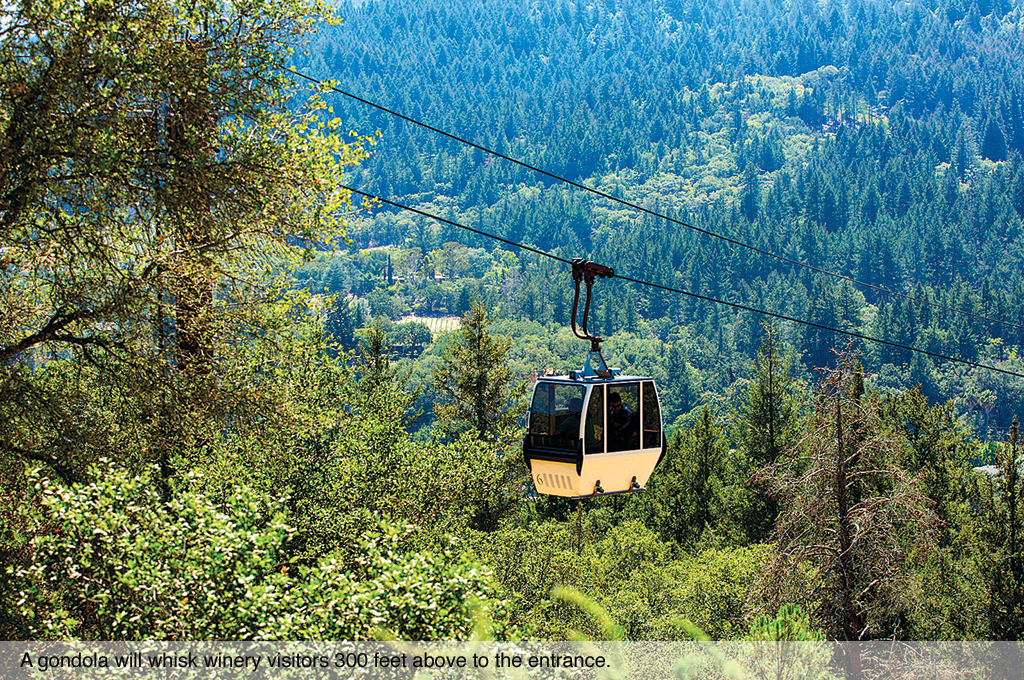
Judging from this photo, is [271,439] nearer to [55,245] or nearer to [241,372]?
[241,372]

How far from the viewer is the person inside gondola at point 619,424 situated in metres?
16.4

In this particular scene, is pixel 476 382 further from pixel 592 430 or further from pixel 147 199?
pixel 147 199

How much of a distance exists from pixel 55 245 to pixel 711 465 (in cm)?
5002

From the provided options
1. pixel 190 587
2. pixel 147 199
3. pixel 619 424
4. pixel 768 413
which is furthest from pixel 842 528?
pixel 768 413

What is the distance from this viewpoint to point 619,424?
1656 cm

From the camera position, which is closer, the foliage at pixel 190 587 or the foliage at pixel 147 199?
the foliage at pixel 190 587

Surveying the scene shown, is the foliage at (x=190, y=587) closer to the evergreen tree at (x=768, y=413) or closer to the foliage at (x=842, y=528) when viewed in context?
the foliage at (x=842, y=528)

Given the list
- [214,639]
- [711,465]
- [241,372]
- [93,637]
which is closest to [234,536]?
[214,639]

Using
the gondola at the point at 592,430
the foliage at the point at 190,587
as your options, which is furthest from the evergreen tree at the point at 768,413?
the foliage at the point at 190,587

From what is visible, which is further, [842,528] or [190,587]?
[842,528]

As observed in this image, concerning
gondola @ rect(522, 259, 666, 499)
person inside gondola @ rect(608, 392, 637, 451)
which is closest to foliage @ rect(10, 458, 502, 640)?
gondola @ rect(522, 259, 666, 499)

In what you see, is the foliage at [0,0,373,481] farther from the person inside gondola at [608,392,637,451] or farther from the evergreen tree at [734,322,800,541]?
the evergreen tree at [734,322,800,541]

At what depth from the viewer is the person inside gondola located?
53.7ft

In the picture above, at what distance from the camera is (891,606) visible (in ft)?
101
